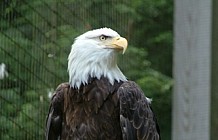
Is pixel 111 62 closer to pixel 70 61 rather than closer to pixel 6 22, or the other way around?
pixel 70 61

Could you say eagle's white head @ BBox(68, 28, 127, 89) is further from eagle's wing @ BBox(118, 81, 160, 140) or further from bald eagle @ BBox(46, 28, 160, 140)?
eagle's wing @ BBox(118, 81, 160, 140)

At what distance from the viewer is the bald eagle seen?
9.66ft

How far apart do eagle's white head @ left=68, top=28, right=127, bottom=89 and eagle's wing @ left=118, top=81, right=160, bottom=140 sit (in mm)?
122

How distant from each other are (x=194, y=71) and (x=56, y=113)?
1.06 meters

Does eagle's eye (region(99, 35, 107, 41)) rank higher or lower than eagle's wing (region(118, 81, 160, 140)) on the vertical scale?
higher

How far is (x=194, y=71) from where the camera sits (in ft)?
7.27

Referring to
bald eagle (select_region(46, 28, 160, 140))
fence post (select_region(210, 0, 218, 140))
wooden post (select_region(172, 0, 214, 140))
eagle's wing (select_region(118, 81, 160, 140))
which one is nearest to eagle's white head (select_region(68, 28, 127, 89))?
bald eagle (select_region(46, 28, 160, 140))

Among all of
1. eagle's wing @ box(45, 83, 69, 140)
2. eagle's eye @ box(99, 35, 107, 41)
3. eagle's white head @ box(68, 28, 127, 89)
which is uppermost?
eagle's eye @ box(99, 35, 107, 41)

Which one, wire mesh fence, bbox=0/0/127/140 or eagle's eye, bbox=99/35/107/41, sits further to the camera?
wire mesh fence, bbox=0/0/127/140

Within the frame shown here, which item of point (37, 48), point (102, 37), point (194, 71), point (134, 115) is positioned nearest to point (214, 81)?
point (194, 71)

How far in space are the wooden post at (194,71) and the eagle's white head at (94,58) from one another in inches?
31.2

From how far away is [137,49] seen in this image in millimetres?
4406

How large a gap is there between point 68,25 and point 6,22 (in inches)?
15.1

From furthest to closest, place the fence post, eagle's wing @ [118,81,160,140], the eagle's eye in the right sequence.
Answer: the eagle's eye
eagle's wing @ [118,81,160,140]
the fence post
